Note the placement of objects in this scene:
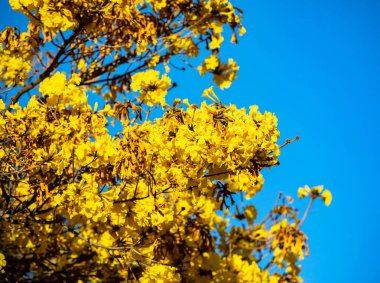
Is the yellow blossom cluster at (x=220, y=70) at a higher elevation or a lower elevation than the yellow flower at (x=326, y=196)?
higher

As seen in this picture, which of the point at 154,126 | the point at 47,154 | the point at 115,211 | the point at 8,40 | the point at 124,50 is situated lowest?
the point at 115,211

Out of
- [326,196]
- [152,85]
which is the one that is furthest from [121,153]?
[326,196]

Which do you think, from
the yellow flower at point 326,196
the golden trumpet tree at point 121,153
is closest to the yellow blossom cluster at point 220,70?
the golden trumpet tree at point 121,153

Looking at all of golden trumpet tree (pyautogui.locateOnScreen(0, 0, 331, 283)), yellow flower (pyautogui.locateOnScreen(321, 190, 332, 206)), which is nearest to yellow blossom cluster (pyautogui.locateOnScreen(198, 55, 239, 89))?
golden trumpet tree (pyautogui.locateOnScreen(0, 0, 331, 283))

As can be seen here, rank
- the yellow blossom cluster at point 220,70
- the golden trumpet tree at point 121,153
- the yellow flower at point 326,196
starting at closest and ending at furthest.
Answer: the golden trumpet tree at point 121,153 → the yellow flower at point 326,196 → the yellow blossom cluster at point 220,70

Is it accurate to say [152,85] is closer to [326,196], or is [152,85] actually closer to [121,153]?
[121,153]

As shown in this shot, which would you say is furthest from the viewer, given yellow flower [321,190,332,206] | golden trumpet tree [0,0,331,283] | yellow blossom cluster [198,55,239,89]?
yellow blossom cluster [198,55,239,89]

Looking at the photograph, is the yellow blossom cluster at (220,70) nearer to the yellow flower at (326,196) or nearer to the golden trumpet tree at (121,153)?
the golden trumpet tree at (121,153)

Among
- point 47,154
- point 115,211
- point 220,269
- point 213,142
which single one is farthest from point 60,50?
point 220,269

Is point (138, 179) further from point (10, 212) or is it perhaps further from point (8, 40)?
point (8, 40)

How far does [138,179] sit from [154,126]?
1.52 ft

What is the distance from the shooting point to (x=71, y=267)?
5930 millimetres

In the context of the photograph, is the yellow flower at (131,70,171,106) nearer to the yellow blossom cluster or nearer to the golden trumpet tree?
the golden trumpet tree

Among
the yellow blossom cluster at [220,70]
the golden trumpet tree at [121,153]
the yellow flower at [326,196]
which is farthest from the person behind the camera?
the yellow blossom cluster at [220,70]
